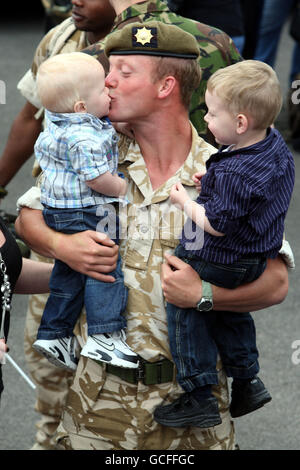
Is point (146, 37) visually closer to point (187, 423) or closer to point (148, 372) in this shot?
point (148, 372)

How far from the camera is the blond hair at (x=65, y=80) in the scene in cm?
216

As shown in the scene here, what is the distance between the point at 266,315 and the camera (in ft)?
15.9

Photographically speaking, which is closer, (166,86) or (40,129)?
(166,86)

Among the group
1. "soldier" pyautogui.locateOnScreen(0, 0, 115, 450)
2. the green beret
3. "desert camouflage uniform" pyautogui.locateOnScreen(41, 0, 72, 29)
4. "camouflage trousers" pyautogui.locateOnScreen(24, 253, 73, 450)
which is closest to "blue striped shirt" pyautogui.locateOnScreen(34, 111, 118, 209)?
the green beret

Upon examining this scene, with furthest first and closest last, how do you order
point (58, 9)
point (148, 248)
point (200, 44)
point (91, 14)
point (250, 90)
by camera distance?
point (58, 9) < point (91, 14) < point (200, 44) < point (148, 248) < point (250, 90)

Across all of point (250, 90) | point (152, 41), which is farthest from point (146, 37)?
point (250, 90)

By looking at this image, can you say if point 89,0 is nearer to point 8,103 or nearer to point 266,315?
point 266,315

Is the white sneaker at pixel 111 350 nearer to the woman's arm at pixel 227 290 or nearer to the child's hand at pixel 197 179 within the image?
the woman's arm at pixel 227 290

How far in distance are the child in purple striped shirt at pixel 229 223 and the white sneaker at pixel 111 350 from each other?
0.13 m

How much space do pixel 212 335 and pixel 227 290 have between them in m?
0.21

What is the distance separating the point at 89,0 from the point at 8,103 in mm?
4957

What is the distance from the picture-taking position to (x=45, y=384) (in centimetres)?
338

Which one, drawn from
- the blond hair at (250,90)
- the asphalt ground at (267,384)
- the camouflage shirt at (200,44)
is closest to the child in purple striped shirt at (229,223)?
the blond hair at (250,90)

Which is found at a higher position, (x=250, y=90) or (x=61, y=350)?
(x=250, y=90)
